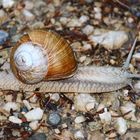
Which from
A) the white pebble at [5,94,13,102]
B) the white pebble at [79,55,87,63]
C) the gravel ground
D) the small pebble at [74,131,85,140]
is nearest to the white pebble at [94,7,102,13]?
the gravel ground

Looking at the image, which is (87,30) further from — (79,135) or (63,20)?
(79,135)

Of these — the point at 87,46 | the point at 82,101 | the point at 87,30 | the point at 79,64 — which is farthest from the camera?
the point at 87,30

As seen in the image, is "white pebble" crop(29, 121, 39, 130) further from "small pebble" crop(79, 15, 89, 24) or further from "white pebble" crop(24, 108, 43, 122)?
"small pebble" crop(79, 15, 89, 24)

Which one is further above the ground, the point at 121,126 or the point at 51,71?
the point at 51,71

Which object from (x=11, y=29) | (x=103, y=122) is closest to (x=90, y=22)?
(x=11, y=29)

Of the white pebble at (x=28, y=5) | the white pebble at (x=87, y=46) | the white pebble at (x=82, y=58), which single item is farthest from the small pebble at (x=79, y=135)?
the white pebble at (x=28, y=5)

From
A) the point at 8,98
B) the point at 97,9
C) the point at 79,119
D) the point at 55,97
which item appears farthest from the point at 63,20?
the point at 79,119

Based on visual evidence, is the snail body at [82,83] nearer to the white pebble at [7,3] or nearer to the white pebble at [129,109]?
the white pebble at [129,109]
